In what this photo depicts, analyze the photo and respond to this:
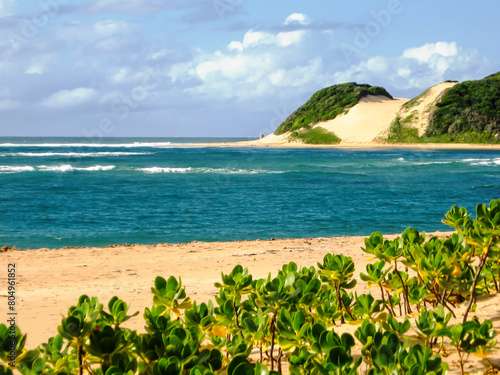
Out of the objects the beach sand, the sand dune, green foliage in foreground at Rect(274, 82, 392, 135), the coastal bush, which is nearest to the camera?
the beach sand

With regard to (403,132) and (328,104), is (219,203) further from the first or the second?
(328,104)

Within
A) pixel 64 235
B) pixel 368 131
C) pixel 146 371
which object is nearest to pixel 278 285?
pixel 146 371

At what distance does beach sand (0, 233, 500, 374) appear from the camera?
6.04 m

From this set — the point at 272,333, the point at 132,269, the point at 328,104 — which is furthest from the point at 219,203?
the point at 328,104

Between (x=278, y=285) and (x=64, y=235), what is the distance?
Result: 39.1 feet

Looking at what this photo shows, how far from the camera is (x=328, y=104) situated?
275 feet

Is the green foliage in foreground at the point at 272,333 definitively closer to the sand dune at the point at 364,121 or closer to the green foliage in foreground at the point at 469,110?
the green foliage in foreground at the point at 469,110

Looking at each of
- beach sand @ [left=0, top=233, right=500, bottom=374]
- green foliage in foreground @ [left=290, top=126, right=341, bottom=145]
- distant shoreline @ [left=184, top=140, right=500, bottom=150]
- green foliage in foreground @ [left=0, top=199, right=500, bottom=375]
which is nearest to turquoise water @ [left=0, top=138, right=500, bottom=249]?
beach sand @ [left=0, top=233, right=500, bottom=374]

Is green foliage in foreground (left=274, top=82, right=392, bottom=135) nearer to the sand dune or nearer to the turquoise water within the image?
the sand dune

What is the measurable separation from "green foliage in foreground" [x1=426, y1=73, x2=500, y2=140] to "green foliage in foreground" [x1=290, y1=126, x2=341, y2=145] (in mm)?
14127

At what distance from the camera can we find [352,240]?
Answer: 38.6ft

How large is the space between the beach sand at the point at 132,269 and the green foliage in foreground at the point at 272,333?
38.2 inches

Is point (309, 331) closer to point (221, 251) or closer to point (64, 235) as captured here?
point (221, 251)

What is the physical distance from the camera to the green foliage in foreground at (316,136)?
74438 mm
